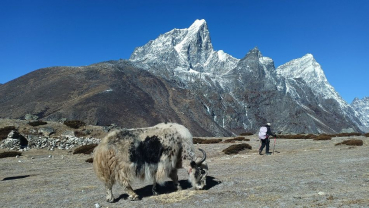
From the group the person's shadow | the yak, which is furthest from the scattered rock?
the yak

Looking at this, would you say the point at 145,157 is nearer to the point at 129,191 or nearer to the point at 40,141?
the point at 129,191

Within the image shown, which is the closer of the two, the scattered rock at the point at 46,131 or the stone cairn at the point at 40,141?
the stone cairn at the point at 40,141

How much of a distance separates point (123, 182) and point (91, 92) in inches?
5439

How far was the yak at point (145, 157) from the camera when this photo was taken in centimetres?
890

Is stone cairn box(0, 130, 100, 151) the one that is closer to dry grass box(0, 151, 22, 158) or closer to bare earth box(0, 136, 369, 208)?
dry grass box(0, 151, 22, 158)

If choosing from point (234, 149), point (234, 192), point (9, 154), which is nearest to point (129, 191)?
point (234, 192)

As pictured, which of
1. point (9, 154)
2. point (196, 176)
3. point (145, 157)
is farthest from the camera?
point (9, 154)

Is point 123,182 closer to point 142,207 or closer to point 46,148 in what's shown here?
point 142,207

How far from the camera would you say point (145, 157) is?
30.2 feet

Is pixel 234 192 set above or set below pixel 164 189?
above

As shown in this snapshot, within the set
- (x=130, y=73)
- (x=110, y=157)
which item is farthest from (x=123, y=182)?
(x=130, y=73)

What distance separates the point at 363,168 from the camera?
10898 millimetres

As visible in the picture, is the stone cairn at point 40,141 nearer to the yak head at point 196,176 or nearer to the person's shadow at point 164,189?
the person's shadow at point 164,189

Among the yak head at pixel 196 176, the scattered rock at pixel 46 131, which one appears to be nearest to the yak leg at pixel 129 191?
the yak head at pixel 196 176
